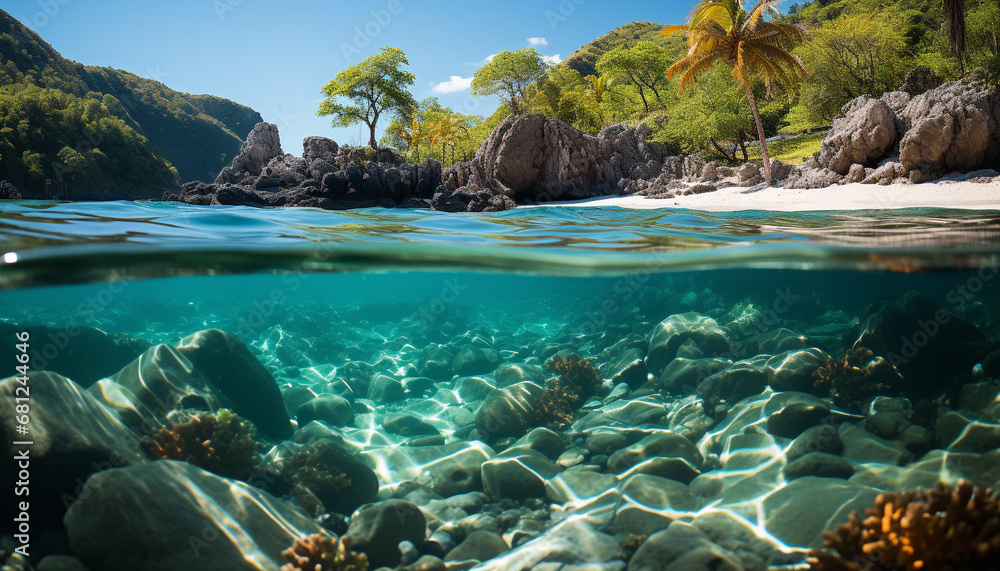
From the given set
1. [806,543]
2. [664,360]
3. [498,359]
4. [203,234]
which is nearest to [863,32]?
[664,360]

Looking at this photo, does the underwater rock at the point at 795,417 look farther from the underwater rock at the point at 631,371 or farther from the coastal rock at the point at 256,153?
the coastal rock at the point at 256,153

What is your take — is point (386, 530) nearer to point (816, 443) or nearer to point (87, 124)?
point (816, 443)

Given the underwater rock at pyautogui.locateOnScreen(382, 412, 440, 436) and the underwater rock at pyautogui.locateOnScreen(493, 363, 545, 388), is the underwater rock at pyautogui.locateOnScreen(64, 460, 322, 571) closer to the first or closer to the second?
the underwater rock at pyautogui.locateOnScreen(382, 412, 440, 436)

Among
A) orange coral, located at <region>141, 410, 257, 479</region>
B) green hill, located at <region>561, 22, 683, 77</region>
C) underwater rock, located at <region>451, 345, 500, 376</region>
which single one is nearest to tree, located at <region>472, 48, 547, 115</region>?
underwater rock, located at <region>451, 345, 500, 376</region>

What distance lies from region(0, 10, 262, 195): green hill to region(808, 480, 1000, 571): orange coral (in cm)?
5833

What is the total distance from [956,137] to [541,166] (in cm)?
1763

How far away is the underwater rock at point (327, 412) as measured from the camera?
343 inches

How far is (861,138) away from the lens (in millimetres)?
19078

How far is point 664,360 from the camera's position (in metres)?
10.7

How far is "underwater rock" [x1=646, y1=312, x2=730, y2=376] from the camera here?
35.0 ft

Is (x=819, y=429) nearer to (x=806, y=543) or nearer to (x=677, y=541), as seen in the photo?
(x=806, y=543)

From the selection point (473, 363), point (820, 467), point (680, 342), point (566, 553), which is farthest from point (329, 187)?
point (820, 467)

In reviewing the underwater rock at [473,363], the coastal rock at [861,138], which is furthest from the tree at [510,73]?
the underwater rock at [473,363]

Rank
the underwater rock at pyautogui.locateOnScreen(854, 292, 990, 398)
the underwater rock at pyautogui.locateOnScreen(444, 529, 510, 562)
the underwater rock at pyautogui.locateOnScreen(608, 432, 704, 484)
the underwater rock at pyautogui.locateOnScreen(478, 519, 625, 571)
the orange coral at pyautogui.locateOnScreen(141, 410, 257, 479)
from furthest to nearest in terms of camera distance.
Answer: the underwater rock at pyautogui.locateOnScreen(854, 292, 990, 398) → the underwater rock at pyautogui.locateOnScreen(608, 432, 704, 484) → the orange coral at pyautogui.locateOnScreen(141, 410, 257, 479) → the underwater rock at pyautogui.locateOnScreen(444, 529, 510, 562) → the underwater rock at pyautogui.locateOnScreen(478, 519, 625, 571)
